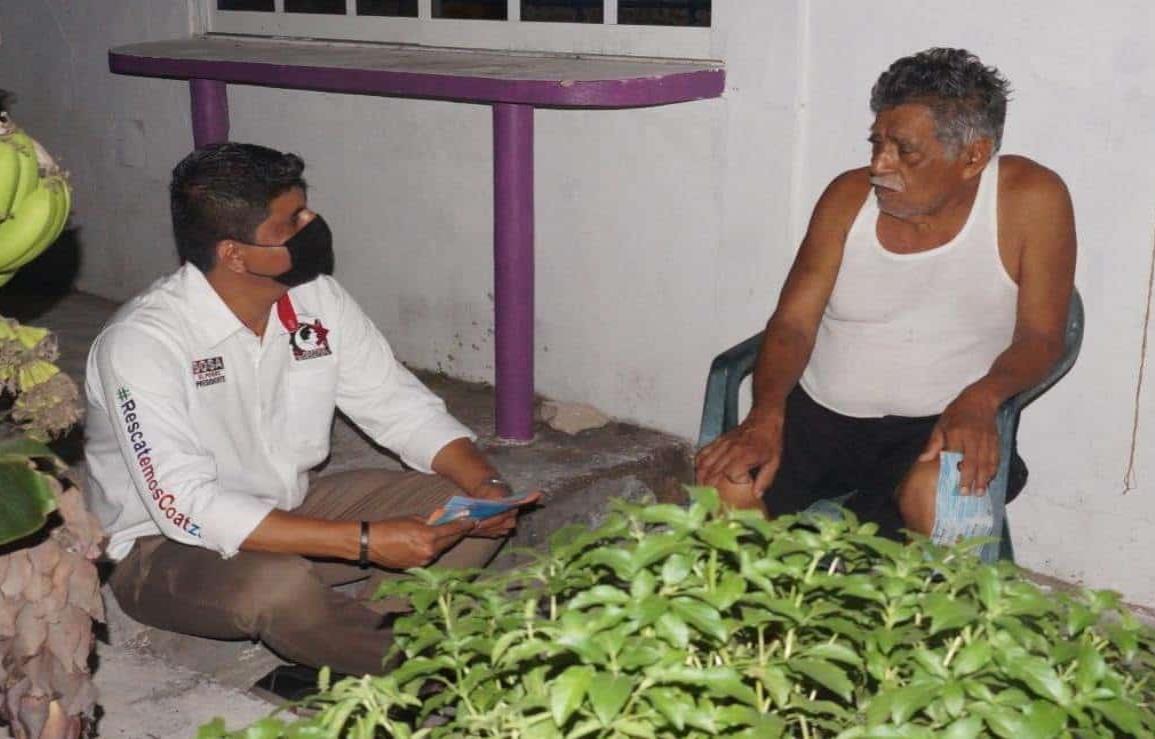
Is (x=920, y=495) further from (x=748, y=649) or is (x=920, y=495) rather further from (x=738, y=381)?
(x=748, y=649)

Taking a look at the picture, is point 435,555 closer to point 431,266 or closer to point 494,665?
point 494,665

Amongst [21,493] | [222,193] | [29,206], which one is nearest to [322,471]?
[222,193]

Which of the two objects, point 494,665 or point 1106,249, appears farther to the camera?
point 1106,249

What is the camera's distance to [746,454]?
335 cm

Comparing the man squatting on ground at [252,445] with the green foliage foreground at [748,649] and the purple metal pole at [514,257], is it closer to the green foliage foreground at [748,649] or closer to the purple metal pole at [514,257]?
the purple metal pole at [514,257]

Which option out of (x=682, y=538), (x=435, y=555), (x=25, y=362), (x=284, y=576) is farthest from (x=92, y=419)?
(x=682, y=538)

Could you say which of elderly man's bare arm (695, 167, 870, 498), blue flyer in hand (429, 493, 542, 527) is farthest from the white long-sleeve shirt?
elderly man's bare arm (695, 167, 870, 498)

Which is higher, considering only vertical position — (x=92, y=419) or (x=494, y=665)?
(x=494, y=665)

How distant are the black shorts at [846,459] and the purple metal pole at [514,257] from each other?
4.22 feet

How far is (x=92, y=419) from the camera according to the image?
343cm

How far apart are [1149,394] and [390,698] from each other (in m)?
2.90

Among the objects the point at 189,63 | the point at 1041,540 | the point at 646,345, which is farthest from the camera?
the point at 189,63

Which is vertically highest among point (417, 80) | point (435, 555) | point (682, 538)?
point (417, 80)

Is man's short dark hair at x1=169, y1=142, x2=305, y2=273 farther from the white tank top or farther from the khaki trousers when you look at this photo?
the white tank top
